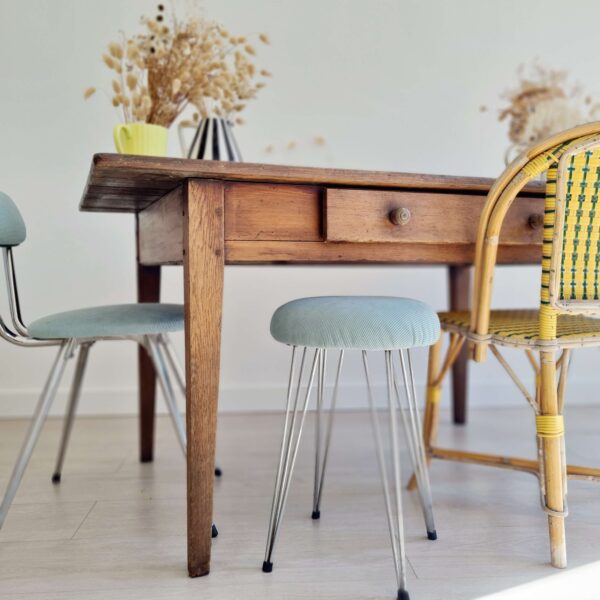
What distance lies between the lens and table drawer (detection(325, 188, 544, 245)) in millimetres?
1051

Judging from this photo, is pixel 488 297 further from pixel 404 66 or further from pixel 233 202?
pixel 404 66

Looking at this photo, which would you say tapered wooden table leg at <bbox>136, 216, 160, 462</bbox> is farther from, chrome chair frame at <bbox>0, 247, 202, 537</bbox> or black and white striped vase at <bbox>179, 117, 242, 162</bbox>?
black and white striped vase at <bbox>179, 117, 242, 162</bbox>

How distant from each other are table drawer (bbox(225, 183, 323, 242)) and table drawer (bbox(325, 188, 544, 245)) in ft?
0.10

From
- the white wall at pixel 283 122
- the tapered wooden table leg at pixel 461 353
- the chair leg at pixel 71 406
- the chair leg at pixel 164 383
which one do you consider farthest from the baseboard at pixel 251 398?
the chair leg at pixel 164 383

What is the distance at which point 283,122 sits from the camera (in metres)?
2.29

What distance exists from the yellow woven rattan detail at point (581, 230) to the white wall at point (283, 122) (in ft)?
4.38

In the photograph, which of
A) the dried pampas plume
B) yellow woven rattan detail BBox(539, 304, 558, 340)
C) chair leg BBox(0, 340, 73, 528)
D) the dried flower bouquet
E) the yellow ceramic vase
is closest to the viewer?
yellow woven rattan detail BBox(539, 304, 558, 340)

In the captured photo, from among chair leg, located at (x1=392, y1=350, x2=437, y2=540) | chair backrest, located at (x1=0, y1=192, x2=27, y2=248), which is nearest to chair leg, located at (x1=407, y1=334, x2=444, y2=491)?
chair leg, located at (x1=392, y1=350, x2=437, y2=540)

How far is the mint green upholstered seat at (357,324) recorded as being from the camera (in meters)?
0.92

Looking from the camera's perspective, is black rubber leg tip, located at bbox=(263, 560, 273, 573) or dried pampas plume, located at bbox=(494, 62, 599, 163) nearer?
black rubber leg tip, located at bbox=(263, 560, 273, 573)

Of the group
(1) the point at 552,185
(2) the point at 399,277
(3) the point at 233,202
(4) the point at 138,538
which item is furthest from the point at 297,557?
(2) the point at 399,277

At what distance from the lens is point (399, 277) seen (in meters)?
2.38

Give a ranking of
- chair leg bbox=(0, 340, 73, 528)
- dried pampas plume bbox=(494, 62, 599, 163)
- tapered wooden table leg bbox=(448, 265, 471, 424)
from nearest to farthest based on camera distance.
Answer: chair leg bbox=(0, 340, 73, 528) → dried pampas plume bbox=(494, 62, 599, 163) → tapered wooden table leg bbox=(448, 265, 471, 424)

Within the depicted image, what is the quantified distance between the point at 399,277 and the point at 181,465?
1.22m
